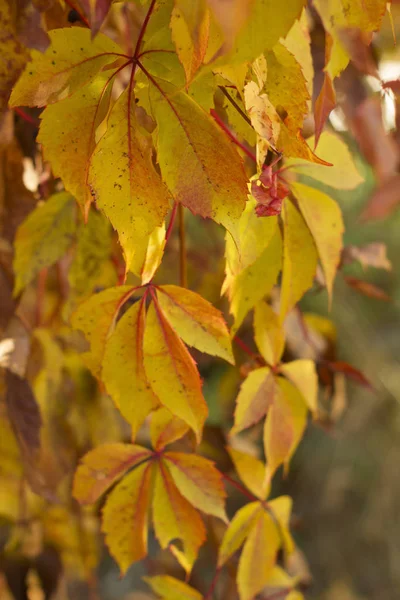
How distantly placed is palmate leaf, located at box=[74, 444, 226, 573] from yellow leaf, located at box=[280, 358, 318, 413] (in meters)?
0.11

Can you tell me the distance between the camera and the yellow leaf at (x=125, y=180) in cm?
33

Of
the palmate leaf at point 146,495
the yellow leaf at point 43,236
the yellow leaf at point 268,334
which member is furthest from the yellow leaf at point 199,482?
the yellow leaf at point 43,236

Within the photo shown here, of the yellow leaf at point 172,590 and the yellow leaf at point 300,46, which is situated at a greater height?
the yellow leaf at point 300,46

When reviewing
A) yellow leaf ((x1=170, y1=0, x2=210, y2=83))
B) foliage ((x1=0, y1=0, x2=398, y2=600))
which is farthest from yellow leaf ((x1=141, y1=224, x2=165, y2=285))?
yellow leaf ((x1=170, y1=0, x2=210, y2=83))

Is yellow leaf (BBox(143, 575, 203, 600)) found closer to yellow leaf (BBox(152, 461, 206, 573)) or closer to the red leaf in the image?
yellow leaf (BBox(152, 461, 206, 573))

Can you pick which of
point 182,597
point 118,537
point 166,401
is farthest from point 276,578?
point 166,401

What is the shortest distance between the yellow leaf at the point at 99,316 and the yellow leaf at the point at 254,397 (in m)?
0.12

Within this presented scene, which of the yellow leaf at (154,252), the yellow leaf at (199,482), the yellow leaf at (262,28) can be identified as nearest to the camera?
the yellow leaf at (262,28)

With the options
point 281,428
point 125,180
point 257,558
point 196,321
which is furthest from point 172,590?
point 125,180

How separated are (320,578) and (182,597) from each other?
145cm

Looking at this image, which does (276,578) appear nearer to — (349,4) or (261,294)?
(261,294)

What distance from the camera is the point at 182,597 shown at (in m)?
0.57

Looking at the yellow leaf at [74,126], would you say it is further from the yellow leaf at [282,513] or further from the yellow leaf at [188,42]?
the yellow leaf at [282,513]

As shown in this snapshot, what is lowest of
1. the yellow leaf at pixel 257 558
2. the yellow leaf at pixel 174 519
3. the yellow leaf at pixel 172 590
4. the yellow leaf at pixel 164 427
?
the yellow leaf at pixel 172 590
